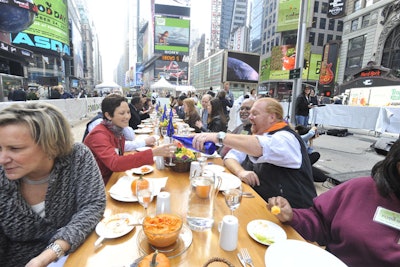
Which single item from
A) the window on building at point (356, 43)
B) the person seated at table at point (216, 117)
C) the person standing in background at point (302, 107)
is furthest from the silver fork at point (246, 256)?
the window on building at point (356, 43)

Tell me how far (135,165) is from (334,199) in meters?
1.46

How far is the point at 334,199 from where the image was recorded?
1240 millimetres

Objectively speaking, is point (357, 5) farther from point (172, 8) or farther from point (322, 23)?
point (172, 8)

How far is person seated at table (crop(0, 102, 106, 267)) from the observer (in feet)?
3.38

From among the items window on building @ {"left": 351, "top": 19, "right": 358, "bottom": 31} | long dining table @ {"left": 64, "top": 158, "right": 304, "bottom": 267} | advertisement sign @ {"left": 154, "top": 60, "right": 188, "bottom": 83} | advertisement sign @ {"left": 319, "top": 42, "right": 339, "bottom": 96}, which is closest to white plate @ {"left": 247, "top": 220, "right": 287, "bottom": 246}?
long dining table @ {"left": 64, "top": 158, "right": 304, "bottom": 267}

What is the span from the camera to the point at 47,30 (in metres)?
23.4

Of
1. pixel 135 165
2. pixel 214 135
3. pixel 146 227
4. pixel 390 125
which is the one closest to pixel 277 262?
pixel 146 227

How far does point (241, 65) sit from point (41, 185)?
39.5m

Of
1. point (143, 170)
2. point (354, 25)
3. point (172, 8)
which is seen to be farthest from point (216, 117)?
point (172, 8)

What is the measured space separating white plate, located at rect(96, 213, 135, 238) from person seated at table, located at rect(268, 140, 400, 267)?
82 centimetres

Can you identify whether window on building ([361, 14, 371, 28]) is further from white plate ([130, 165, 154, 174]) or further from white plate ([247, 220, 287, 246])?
white plate ([247, 220, 287, 246])

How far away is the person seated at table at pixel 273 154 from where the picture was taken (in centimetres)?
161

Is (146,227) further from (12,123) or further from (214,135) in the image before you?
(214,135)

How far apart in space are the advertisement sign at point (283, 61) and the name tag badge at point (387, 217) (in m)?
37.9
